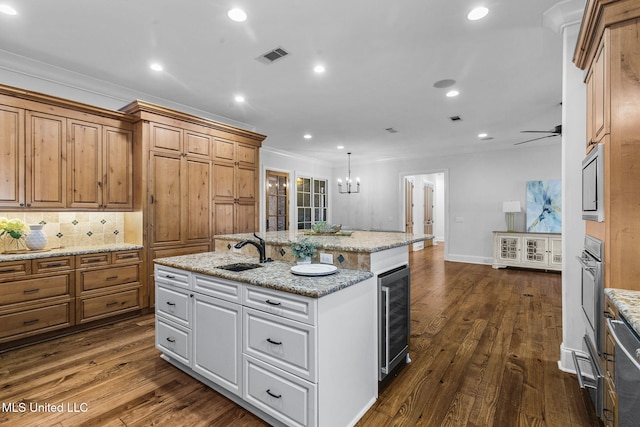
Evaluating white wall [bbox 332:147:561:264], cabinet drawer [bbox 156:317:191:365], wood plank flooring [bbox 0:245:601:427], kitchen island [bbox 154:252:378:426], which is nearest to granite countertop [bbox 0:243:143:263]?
wood plank flooring [bbox 0:245:601:427]

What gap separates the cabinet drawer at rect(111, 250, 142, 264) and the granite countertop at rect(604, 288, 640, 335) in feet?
13.6

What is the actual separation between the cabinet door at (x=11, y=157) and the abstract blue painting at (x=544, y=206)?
8106mm

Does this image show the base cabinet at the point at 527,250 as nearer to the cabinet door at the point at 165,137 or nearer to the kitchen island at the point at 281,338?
the kitchen island at the point at 281,338

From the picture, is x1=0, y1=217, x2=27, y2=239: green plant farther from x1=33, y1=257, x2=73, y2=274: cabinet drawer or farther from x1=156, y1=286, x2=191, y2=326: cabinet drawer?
x1=156, y1=286, x2=191, y2=326: cabinet drawer

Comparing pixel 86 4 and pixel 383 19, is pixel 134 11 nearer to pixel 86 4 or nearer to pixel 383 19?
pixel 86 4

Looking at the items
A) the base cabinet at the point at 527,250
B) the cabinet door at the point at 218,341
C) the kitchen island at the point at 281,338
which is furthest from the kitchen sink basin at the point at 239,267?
the base cabinet at the point at 527,250

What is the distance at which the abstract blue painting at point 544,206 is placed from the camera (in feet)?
20.5

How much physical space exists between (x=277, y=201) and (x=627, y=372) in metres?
6.69

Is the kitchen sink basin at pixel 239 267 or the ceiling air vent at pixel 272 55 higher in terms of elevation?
the ceiling air vent at pixel 272 55

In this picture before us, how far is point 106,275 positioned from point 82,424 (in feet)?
6.31

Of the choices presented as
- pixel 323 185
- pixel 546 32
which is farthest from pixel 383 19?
pixel 323 185

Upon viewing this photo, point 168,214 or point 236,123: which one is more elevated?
point 236,123

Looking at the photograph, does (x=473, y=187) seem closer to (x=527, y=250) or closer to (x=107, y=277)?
(x=527, y=250)

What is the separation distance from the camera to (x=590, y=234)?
A: 2.10 metres
